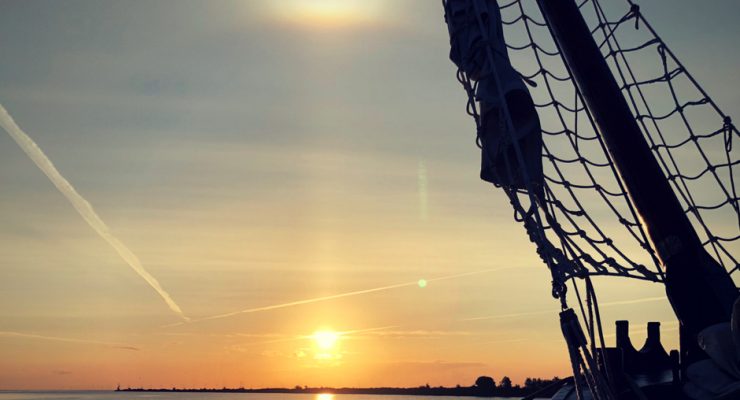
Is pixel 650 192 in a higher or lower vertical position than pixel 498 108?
lower

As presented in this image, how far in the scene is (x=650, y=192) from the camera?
9125 mm

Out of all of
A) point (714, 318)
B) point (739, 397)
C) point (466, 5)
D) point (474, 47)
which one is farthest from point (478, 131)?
point (739, 397)

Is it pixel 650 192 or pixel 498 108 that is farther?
pixel 498 108

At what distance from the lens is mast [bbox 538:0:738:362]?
8414 millimetres

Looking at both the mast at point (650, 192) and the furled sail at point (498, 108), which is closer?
the mast at point (650, 192)

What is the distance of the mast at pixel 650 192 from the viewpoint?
27.6ft

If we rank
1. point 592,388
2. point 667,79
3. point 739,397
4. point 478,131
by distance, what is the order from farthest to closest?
point 667,79 → point 478,131 → point 592,388 → point 739,397

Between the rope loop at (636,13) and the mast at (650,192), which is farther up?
the rope loop at (636,13)

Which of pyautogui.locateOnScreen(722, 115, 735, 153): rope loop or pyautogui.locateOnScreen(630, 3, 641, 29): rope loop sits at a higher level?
pyautogui.locateOnScreen(630, 3, 641, 29): rope loop

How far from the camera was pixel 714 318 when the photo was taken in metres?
8.18

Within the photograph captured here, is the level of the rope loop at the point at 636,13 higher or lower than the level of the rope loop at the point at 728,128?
higher

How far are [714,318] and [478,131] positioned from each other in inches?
135

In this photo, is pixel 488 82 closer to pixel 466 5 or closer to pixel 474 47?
pixel 474 47

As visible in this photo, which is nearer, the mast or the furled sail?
the mast
